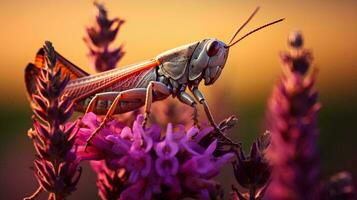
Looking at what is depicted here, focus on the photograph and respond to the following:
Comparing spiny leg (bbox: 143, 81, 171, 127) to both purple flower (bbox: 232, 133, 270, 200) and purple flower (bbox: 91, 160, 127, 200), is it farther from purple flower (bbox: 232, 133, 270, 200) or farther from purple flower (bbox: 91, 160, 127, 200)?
purple flower (bbox: 232, 133, 270, 200)

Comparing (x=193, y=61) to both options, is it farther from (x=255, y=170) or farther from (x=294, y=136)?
(x=294, y=136)

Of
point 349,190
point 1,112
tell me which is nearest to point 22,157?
point 1,112

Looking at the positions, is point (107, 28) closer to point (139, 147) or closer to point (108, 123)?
point (108, 123)

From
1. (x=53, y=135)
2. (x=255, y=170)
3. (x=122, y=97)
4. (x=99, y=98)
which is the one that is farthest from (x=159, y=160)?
(x=99, y=98)

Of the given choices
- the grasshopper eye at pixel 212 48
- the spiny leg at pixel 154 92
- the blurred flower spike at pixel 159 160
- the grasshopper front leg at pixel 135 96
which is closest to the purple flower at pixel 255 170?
the blurred flower spike at pixel 159 160

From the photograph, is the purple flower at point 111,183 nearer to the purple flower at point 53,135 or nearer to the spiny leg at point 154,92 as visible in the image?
the purple flower at point 53,135

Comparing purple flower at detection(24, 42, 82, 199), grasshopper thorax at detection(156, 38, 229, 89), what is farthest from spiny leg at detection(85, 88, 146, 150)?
purple flower at detection(24, 42, 82, 199)

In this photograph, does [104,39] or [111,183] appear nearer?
[111,183]
